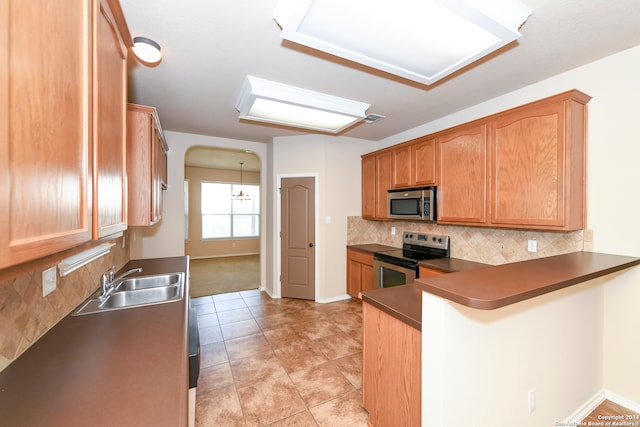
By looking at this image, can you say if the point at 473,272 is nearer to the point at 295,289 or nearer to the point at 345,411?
the point at 345,411

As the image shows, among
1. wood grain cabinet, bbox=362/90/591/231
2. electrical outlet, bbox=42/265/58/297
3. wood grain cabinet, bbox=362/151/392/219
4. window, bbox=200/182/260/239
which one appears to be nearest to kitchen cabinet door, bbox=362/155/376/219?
wood grain cabinet, bbox=362/151/392/219

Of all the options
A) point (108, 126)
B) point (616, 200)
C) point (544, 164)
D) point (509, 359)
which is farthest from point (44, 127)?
point (616, 200)

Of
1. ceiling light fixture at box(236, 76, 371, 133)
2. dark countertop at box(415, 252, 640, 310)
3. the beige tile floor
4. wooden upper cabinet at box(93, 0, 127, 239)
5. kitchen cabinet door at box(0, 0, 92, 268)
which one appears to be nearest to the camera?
kitchen cabinet door at box(0, 0, 92, 268)

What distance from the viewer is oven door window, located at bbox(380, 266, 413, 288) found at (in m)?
3.13

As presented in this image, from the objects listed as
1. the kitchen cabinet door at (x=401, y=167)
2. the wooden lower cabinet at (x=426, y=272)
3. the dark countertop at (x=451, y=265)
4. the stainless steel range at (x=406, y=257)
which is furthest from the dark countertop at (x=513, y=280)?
the kitchen cabinet door at (x=401, y=167)

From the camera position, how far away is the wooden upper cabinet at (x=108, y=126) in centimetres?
93

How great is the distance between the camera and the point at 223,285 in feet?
16.7

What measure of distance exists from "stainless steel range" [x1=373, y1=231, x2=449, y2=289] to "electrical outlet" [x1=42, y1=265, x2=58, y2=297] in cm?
295

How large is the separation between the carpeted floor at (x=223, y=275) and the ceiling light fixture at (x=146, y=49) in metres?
3.69

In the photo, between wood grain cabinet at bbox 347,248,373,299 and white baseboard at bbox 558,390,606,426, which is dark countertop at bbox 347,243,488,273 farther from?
white baseboard at bbox 558,390,606,426

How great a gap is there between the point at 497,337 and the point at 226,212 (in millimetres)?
7970

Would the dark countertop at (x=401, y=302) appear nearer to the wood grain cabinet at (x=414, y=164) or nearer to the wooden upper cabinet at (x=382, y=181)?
the wood grain cabinet at (x=414, y=164)

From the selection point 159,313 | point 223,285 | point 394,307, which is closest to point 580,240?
point 394,307

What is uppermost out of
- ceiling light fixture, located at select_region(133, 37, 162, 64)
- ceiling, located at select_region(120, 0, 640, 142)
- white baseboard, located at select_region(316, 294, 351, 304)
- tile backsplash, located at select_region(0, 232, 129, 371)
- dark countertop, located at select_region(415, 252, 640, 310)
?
ceiling, located at select_region(120, 0, 640, 142)
